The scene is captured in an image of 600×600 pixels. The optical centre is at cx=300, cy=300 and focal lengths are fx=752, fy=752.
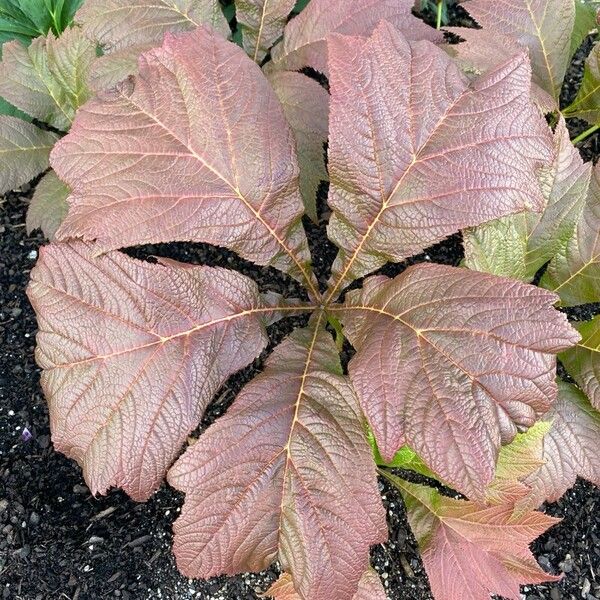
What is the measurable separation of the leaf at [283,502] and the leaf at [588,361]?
0.47m

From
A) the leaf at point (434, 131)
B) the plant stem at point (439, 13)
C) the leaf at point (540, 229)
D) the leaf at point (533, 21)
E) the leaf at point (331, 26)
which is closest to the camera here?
the leaf at point (434, 131)

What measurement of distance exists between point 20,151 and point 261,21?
0.57 metres

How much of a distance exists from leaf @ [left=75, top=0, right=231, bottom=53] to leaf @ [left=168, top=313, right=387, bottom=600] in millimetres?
766

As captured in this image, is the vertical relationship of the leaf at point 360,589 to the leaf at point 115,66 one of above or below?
below

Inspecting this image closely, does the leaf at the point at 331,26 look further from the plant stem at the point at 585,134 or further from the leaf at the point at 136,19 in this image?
the plant stem at the point at 585,134

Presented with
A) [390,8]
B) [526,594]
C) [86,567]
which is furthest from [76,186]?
[526,594]

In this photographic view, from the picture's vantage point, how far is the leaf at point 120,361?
3.59 ft

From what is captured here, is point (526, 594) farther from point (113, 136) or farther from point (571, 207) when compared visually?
point (113, 136)

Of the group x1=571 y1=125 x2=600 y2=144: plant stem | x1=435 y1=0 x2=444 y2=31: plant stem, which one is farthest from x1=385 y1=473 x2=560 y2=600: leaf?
x1=435 y1=0 x2=444 y2=31: plant stem

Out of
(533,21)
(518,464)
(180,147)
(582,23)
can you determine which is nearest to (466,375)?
(518,464)

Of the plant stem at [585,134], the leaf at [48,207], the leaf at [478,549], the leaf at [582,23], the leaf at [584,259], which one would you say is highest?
the leaf at [582,23]

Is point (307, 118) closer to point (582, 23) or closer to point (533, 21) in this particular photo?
point (533, 21)

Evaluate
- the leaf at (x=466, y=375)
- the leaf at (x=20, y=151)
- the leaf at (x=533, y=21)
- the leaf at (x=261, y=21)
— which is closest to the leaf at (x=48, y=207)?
the leaf at (x=20, y=151)

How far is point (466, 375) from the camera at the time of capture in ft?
3.37
